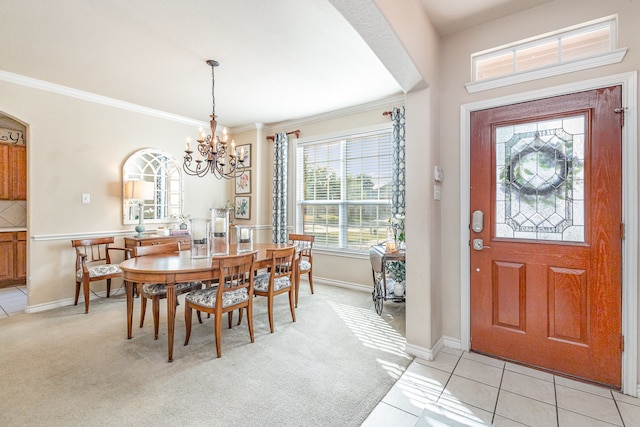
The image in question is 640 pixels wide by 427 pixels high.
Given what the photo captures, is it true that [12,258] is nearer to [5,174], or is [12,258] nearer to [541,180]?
Result: [5,174]

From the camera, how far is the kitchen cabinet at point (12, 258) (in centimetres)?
455

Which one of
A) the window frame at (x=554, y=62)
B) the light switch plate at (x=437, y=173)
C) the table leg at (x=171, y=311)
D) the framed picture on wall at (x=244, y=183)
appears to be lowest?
the table leg at (x=171, y=311)

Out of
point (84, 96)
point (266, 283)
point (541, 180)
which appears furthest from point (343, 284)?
point (84, 96)

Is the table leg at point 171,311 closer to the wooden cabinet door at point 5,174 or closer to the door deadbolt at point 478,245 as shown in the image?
the door deadbolt at point 478,245

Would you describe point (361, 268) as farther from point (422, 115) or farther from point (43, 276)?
point (43, 276)

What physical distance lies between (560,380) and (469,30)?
2.87m

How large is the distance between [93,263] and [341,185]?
371 centimetres

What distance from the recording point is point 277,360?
2.40 m

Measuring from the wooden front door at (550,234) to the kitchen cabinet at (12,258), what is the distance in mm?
6543

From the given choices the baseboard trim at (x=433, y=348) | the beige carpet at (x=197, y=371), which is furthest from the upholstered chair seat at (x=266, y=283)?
the baseboard trim at (x=433, y=348)

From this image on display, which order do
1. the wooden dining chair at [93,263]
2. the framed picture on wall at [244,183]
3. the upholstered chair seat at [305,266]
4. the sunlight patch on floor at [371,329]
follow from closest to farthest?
1. the sunlight patch on floor at [371,329]
2. the wooden dining chair at [93,263]
3. the upholstered chair seat at [305,266]
4. the framed picture on wall at [244,183]

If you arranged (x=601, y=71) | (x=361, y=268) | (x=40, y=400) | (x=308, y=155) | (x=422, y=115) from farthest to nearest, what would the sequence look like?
(x=308, y=155)
(x=361, y=268)
(x=422, y=115)
(x=601, y=71)
(x=40, y=400)

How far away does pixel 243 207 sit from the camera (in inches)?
221

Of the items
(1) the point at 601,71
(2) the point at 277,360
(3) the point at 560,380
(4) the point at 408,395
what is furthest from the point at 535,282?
(2) the point at 277,360
